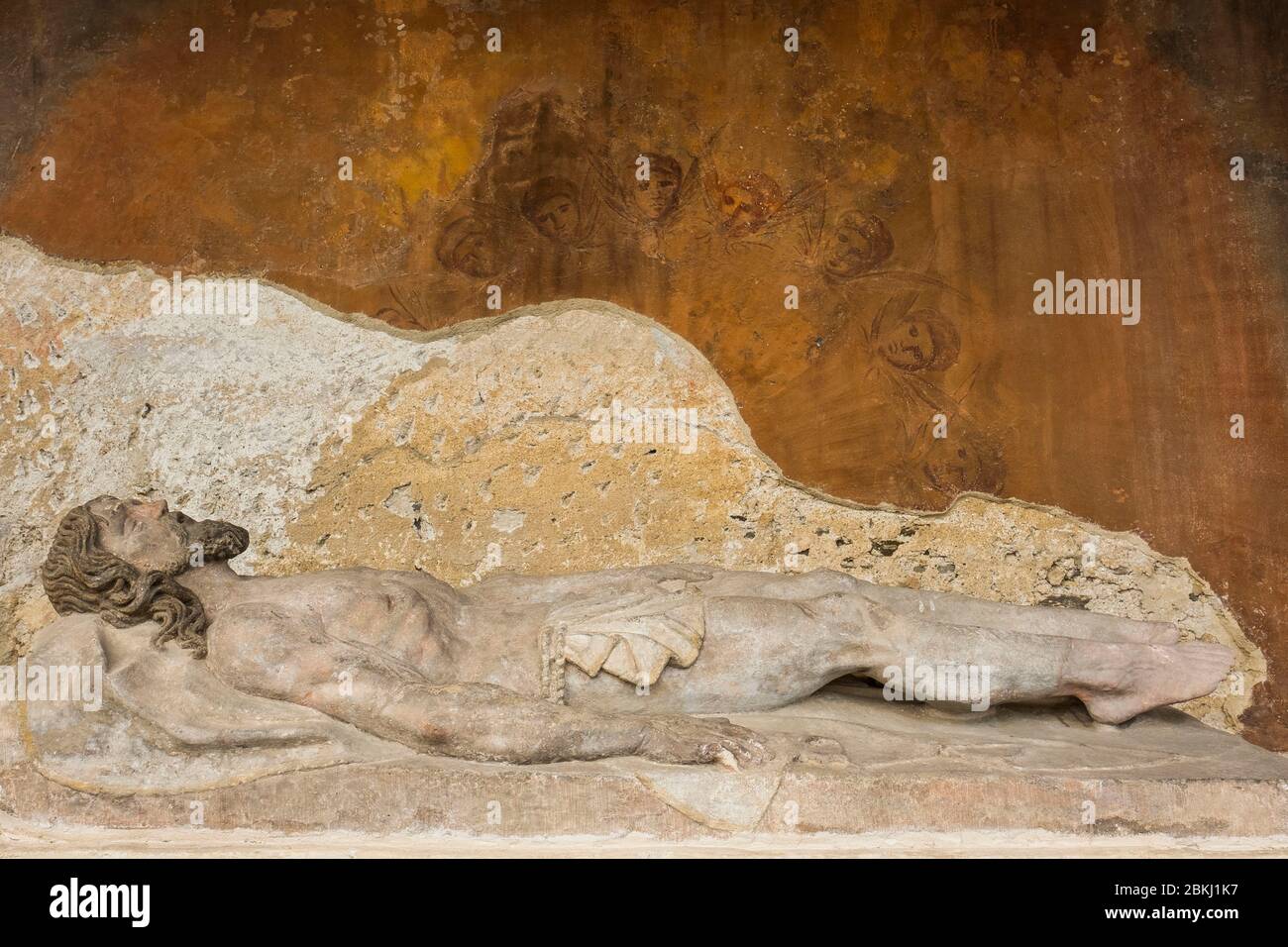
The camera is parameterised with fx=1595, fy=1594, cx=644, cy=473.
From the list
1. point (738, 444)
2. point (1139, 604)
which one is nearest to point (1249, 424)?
point (1139, 604)

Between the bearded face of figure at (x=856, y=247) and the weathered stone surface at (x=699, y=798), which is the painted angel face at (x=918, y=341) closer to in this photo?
the bearded face of figure at (x=856, y=247)

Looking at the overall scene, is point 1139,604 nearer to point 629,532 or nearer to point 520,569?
point 629,532

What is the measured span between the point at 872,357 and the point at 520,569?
170 centimetres

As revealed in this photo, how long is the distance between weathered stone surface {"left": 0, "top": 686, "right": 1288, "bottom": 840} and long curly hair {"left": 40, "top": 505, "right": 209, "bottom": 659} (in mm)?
408

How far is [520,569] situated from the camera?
635 centimetres

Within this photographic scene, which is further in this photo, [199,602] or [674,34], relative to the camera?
[674,34]

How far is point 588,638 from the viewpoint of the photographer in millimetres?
4742

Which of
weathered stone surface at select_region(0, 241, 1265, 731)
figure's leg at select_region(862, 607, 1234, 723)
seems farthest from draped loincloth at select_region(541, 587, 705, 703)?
weathered stone surface at select_region(0, 241, 1265, 731)

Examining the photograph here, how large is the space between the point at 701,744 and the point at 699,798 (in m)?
0.17

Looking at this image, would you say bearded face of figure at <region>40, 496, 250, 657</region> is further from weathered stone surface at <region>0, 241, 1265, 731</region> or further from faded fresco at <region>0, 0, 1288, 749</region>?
faded fresco at <region>0, 0, 1288, 749</region>

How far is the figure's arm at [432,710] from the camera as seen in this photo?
442cm

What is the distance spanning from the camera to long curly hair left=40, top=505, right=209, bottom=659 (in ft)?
15.4

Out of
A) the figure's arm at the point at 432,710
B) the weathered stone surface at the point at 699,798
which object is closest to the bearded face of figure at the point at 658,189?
the figure's arm at the point at 432,710

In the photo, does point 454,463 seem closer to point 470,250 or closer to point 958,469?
point 470,250
